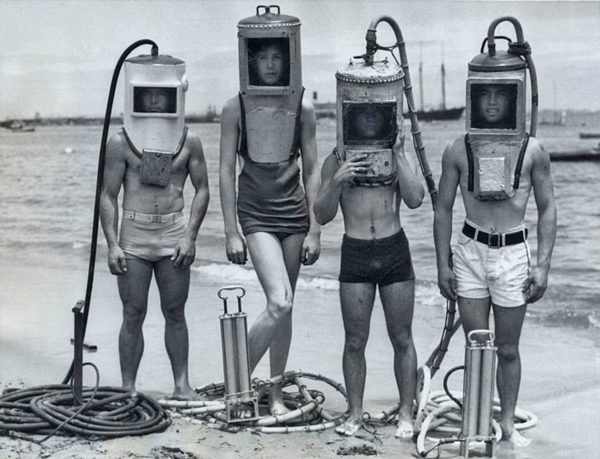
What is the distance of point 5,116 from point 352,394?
22.5m

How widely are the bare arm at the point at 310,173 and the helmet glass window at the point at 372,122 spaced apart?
0.41 m

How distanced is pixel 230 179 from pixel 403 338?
1453 millimetres

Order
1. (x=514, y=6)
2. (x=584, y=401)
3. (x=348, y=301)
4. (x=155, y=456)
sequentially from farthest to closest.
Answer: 1. (x=514, y=6)
2. (x=584, y=401)
3. (x=348, y=301)
4. (x=155, y=456)

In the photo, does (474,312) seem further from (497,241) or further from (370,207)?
(370,207)

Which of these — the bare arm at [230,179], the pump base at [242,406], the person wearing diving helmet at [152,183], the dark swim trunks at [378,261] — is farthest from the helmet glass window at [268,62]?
the pump base at [242,406]

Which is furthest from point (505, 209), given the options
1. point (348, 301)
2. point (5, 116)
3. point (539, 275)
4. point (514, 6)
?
point (5, 116)

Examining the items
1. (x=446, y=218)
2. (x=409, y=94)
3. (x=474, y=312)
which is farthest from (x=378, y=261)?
(x=409, y=94)

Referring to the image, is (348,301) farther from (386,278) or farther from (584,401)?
(584,401)

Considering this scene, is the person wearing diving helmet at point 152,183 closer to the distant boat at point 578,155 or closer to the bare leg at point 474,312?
the bare leg at point 474,312

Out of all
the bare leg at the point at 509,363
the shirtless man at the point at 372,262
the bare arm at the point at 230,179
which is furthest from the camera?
the bare arm at the point at 230,179

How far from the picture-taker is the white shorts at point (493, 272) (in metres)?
7.48

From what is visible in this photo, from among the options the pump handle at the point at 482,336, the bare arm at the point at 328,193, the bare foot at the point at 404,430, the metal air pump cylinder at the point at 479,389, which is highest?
the bare arm at the point at 328,193

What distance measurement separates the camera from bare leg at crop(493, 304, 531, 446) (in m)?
7.55

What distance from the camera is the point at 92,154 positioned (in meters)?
32.1
